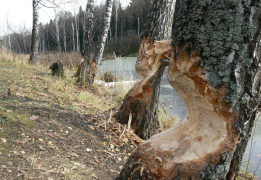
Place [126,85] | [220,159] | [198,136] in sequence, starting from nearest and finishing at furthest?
[220,159], [198,136], [126,85]

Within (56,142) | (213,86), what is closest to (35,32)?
(56,142)

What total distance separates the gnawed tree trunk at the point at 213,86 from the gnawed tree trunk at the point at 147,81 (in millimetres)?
1409

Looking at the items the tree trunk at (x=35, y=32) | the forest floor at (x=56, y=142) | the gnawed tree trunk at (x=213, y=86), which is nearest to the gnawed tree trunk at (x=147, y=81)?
the forest floor at (x=56, y=142)

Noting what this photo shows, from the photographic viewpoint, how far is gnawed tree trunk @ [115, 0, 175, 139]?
273 centimetres

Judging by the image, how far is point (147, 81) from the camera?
104 inches

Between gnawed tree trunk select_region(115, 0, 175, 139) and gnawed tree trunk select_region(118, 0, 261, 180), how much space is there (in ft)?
4.62

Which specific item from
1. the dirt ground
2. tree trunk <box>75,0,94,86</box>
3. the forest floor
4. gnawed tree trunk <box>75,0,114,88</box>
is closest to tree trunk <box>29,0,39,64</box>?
gnawed tree trunk <box>75,0,114,88</box>

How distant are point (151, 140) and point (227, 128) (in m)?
0.53

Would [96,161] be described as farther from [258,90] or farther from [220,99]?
[258,90]

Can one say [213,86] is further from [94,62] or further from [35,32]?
[35,32]

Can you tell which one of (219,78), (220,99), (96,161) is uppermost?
(219,78)

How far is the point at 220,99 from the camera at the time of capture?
3.64 ft

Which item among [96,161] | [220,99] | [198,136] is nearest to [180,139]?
[198,136]

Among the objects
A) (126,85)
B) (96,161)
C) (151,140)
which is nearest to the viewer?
(151,140)
